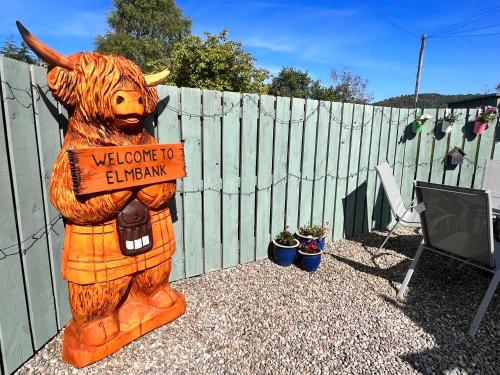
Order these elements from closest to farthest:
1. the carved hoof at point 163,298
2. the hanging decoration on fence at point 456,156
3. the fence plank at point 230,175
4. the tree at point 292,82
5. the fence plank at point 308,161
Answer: the carved hoof at point 163,298 < the fence plank at point 230,175 < the fence plank at point 308,161 < the hanging decoration on fence at point 456,156 < the tree at point 292,82

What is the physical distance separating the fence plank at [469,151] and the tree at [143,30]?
15.0 metres

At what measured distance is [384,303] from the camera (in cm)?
265

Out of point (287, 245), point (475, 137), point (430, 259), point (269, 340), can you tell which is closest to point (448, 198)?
point (430, 259)

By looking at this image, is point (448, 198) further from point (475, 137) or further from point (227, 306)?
point (475, 137)

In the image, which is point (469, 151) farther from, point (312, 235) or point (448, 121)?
point (312, 235)

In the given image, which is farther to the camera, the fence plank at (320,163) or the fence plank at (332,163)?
the fence plank at (332,163)

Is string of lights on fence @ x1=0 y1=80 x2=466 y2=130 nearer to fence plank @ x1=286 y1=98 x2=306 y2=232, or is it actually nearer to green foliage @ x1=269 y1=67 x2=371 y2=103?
fence plank @ x1=286 y1=98 x2=306 y2=232

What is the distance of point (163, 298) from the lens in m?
2.28

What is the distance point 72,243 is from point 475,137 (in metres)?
5.57

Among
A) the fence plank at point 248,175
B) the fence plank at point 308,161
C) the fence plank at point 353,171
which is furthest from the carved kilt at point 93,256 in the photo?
the fence plank at point 353,171

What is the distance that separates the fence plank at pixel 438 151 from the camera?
4.49 meters

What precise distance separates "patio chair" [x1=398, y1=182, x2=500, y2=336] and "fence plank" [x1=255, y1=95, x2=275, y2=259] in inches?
56.4

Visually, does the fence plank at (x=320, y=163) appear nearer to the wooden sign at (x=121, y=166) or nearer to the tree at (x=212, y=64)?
the wooden sign at (x=121, y=166)

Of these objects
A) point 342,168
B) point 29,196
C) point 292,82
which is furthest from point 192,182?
point 292,82
